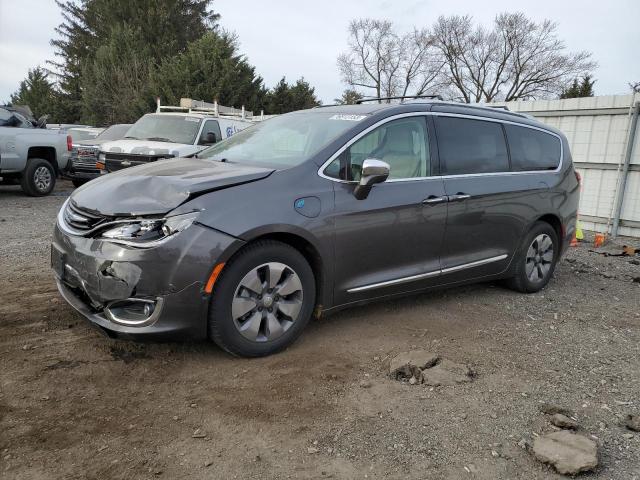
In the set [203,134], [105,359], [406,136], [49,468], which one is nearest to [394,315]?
[406,136]

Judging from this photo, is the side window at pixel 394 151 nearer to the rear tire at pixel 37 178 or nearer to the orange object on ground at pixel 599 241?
the orange object on ground at pixel 599 241

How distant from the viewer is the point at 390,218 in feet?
13.1

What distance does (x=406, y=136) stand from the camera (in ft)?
13.9

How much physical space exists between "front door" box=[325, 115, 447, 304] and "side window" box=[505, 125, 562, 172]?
4.11ft

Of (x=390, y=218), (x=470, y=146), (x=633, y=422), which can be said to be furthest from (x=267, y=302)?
(x=470, y=146)

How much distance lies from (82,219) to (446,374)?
259 centimetres

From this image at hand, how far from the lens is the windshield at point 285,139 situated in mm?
3949

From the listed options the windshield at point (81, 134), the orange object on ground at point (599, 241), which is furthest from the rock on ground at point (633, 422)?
the windshield at point (81, 134)

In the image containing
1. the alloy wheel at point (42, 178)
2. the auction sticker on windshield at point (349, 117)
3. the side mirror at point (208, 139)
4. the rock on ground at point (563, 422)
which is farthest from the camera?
the alloy wheel at point (42, 178)

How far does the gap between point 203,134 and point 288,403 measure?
8.41m

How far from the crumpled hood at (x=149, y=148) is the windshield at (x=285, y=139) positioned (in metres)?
4.97

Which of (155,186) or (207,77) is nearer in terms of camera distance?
(155,186)

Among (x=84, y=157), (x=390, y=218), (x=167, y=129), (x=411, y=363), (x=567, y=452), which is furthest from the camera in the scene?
(x=84, y=157)

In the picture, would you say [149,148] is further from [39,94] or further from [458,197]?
[39,94]
